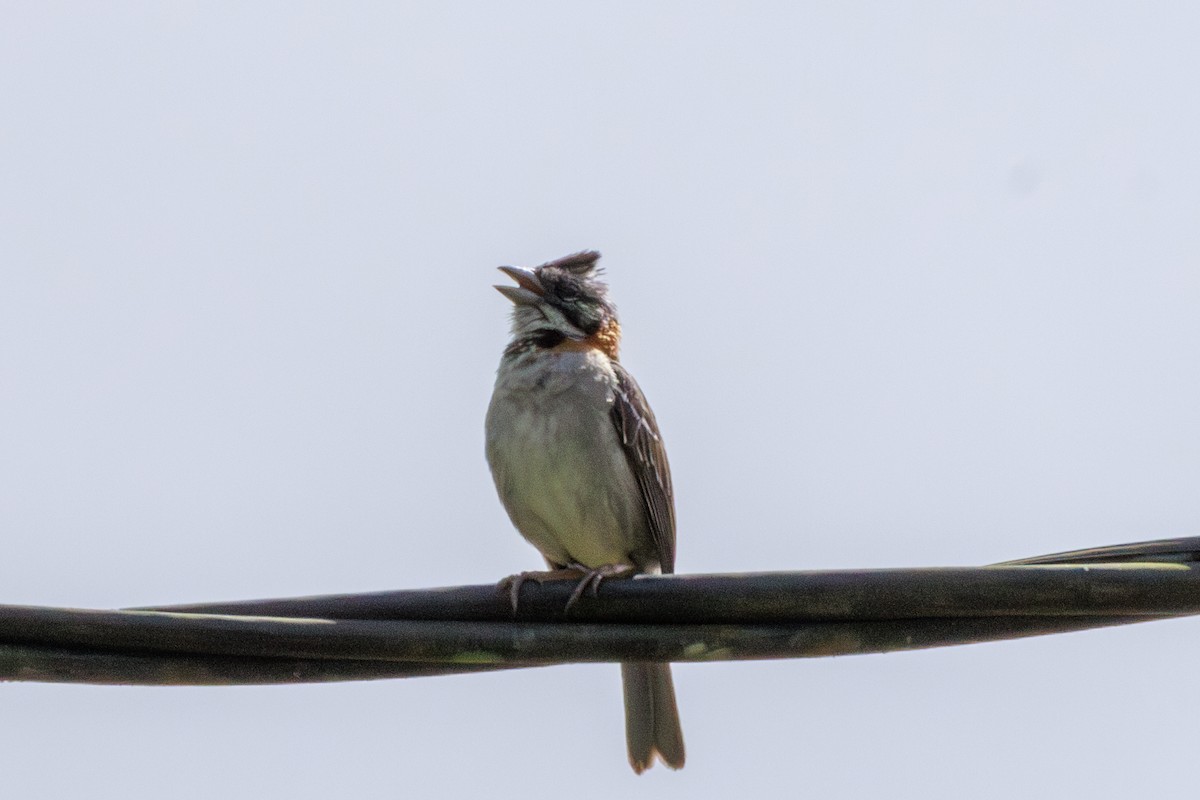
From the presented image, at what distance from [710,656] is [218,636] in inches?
48.3

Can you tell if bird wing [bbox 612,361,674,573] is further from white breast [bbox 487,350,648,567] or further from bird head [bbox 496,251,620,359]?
bird head [bbox 496,251,620,359]

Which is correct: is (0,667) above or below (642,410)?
below

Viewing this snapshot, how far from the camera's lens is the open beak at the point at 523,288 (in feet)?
24.5

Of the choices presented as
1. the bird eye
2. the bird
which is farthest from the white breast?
the bird eye

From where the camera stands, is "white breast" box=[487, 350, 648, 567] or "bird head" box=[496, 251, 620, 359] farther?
"bird head" box=[496, 251, 620, 359]

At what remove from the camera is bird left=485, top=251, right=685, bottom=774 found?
6727 millimetres

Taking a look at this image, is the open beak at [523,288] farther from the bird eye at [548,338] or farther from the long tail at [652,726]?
the long tail at [652,726]

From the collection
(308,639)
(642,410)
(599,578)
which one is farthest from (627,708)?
(308,639)

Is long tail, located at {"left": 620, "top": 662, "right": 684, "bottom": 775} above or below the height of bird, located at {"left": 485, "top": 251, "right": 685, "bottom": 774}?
below

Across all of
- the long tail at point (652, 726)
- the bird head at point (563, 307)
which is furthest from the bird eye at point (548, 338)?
the long tail at point (652, 726)

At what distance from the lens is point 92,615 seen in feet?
11.5

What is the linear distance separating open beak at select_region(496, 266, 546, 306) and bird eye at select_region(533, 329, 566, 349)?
0.65ft

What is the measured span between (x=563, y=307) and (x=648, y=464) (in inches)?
41.1

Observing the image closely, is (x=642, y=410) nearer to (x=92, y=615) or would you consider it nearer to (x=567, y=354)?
(x=567, y=354)
